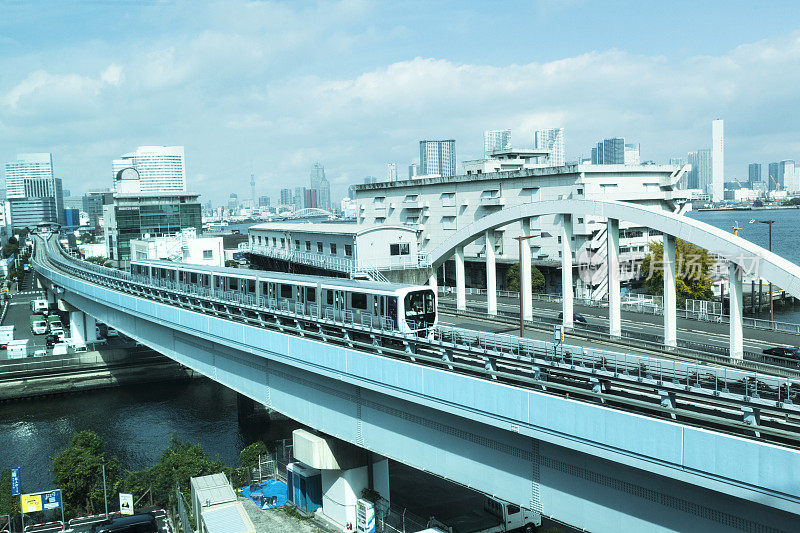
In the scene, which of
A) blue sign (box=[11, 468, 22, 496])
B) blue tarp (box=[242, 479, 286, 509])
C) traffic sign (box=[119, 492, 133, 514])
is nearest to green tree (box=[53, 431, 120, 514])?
blue sign (box=[11, 468, 22, 496])

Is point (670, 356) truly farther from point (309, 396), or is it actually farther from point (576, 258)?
point (576, 258)

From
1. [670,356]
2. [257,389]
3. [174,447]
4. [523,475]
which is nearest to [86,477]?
[174,447]

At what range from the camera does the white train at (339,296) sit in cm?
2072

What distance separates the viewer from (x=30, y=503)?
870 inches

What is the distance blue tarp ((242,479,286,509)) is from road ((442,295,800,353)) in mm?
11488

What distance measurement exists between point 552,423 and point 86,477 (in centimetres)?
1985

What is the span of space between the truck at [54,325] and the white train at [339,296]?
29854 millimetres

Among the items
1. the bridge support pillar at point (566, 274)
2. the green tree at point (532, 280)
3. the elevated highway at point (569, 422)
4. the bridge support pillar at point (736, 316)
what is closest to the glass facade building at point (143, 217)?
the green tree at point (532, 280)

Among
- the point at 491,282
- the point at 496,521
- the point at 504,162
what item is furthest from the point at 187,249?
the point at 496,521

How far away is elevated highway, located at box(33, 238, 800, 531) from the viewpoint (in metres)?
10.4

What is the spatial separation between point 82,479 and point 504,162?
53.8 m

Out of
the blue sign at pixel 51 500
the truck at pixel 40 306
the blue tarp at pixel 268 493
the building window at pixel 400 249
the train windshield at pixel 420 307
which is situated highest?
the building window at pixel 400 249

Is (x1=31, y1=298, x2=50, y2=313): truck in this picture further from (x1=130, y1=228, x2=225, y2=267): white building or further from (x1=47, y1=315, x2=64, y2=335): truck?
(x1=130, y1=228, x2=225, y2=267): white building

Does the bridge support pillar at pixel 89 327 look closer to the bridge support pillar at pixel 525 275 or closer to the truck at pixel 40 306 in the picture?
the truck at pixel 40 306
